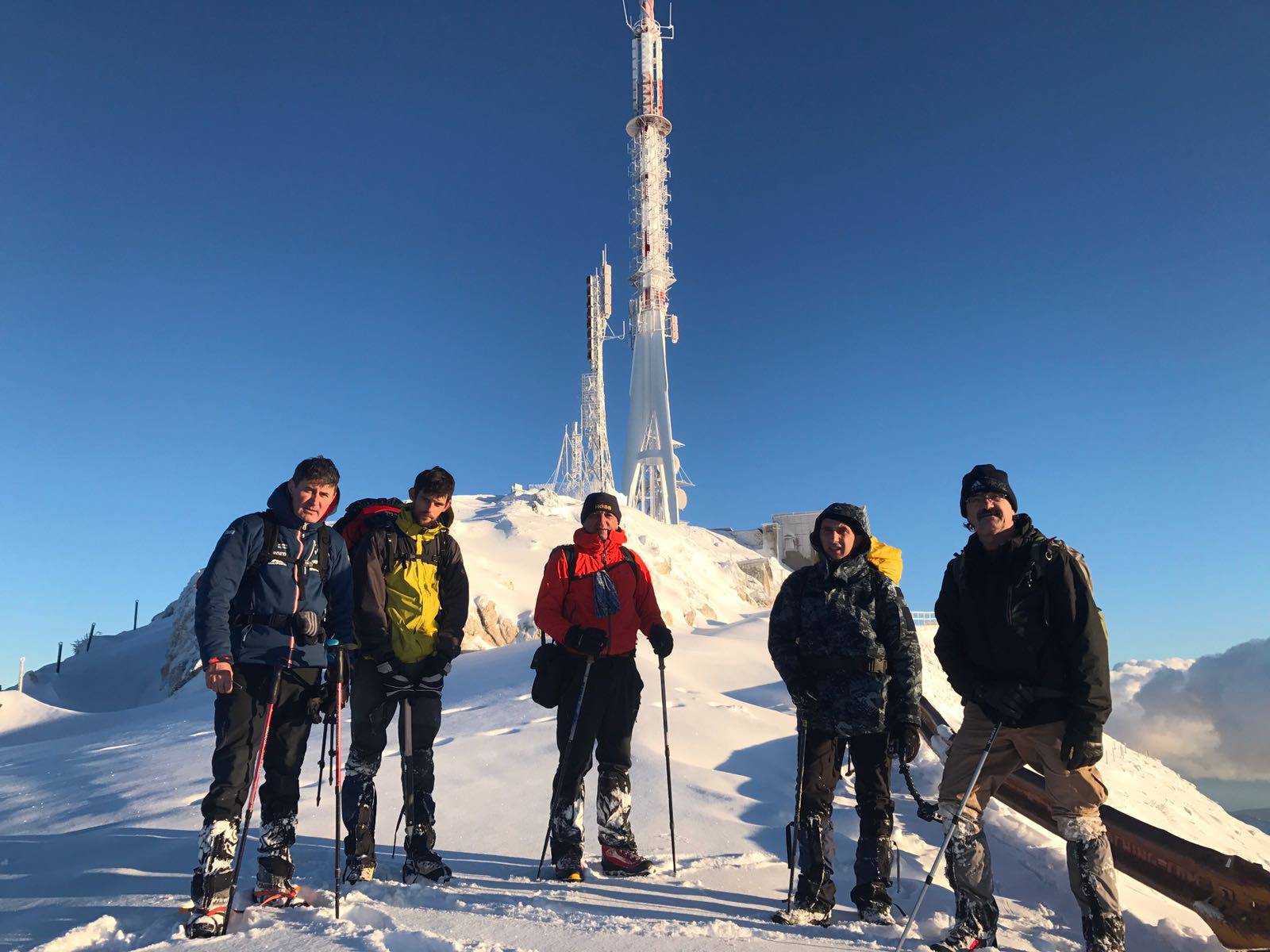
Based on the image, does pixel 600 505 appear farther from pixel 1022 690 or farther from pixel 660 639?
pixel 1022 690

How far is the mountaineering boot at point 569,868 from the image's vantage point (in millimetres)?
3953

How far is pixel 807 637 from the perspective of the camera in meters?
3.94

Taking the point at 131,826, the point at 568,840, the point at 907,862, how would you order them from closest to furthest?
the point at 568,840 < the point at 907,862 < the point at 131,826

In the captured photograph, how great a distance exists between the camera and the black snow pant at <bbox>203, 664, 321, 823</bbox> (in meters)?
3.54

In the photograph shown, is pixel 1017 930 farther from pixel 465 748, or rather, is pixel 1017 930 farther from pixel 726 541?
pixel 726 541

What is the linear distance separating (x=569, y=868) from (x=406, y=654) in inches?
58.5

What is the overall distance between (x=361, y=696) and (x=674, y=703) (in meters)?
4.63

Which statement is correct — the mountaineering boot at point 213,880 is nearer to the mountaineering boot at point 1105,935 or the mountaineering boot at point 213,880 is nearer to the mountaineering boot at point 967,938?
the mountaineering boot at point 967,938

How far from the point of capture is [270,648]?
3.70 metres

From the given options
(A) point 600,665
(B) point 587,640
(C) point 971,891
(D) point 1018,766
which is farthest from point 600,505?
(C) point 971,891

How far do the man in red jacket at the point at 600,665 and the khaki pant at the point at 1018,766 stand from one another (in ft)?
5.33

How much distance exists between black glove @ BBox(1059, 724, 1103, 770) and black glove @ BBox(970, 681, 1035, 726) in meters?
0.18

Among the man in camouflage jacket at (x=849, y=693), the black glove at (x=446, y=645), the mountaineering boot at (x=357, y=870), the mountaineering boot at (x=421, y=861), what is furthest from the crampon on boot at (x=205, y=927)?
the man in camouflage jacket at (x=849, y=693)

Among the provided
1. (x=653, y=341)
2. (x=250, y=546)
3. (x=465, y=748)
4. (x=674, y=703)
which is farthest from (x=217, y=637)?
(x=653, y=341)
